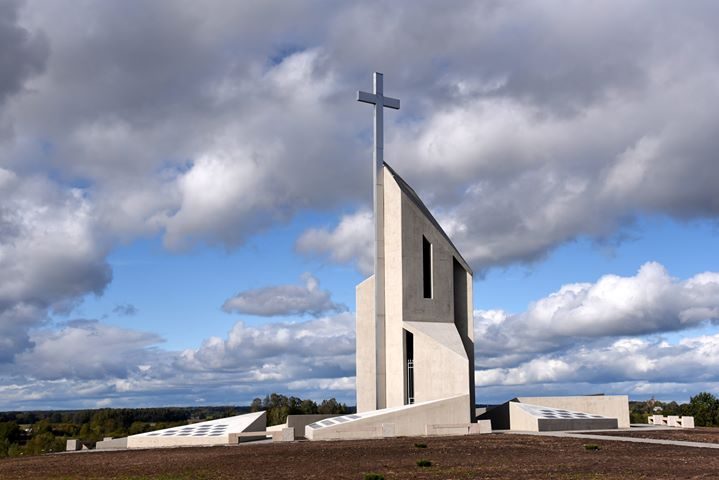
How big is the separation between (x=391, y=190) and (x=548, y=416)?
15.1 metres

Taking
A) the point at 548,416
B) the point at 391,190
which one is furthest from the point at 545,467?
the point at 391,190

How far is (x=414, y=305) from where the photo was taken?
41531mm

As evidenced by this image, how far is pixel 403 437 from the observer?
31516 mm

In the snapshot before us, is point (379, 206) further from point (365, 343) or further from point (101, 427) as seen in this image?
point (101, 427)

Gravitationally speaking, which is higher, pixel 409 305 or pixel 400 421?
pixel 409 305

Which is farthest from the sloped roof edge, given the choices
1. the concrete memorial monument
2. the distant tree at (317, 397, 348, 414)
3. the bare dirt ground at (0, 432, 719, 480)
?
the distant tree at (317, 397, 348, 414)

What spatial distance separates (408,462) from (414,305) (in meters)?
21.6

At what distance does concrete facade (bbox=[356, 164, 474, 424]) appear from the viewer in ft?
132

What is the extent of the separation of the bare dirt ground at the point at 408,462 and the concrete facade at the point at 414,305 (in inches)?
490

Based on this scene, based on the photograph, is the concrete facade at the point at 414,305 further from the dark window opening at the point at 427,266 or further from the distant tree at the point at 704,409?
the distant tree at the point at 704,409

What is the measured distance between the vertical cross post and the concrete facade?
65 mm

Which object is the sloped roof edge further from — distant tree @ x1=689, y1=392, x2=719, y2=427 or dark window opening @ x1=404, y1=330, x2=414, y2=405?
distant tree @ x1=689, y1=392, x2=719, y2=427

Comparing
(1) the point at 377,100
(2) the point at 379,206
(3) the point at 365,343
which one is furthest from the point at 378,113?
(3) the point at 365,343

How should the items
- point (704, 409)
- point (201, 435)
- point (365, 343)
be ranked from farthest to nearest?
point (704, 409), point (365, 343), point (201, 435)
